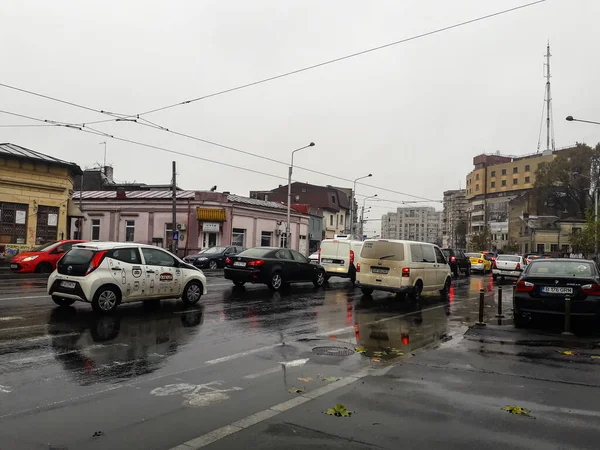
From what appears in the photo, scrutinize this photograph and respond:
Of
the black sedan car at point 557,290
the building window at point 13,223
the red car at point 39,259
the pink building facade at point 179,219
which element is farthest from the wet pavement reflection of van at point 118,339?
the pink building facade at point 179,219

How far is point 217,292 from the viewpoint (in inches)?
639

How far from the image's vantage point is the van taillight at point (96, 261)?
1045 centimetres

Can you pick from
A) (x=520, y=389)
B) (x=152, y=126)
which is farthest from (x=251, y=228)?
(x=520, y=389)

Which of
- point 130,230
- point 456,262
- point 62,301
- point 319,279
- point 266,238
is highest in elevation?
point 130,230

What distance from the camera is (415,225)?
532 feet

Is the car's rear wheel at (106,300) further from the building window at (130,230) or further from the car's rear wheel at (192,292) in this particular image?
the building window at (130,230)

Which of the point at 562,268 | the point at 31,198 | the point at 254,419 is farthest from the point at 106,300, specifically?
the point at 31,198

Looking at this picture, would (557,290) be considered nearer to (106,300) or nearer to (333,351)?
(333,351)

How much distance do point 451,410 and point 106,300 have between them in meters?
7.86

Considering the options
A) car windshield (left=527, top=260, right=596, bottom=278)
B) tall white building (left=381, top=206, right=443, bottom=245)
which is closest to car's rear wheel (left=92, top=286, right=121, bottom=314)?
car windshield (left=527, top=260, right=596, bottom=278)

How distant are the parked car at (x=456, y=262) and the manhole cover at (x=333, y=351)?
21.0m

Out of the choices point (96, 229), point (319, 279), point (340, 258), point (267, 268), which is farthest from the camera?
point (96, 229)

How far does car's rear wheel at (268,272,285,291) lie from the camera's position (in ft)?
56.1

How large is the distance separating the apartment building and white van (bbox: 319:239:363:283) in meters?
118
